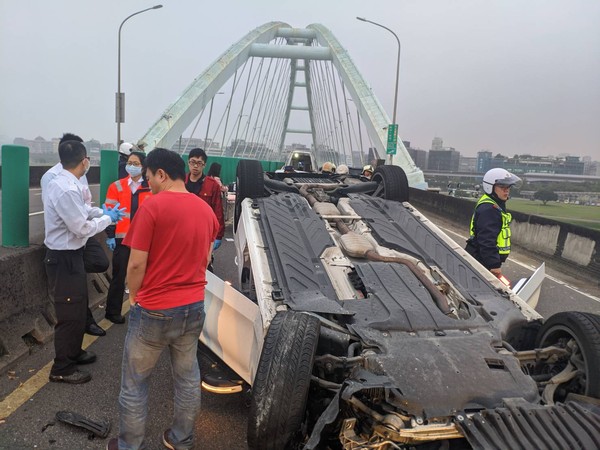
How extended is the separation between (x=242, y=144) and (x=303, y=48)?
34.8 feet

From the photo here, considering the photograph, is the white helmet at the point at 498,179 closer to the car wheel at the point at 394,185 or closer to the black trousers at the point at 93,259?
the car wheel at the point at 394,185

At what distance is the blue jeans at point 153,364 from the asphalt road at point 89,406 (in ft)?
0.86

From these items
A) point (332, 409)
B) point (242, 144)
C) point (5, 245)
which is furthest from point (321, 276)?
point (242, 144)

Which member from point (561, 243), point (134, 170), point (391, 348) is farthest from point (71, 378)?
point (561, 243)

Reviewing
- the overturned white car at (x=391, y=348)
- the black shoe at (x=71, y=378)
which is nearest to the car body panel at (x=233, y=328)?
the overturned white car at (x=391, y=348)

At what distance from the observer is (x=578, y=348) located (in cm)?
316

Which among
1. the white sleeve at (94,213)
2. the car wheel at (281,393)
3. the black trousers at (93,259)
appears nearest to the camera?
the car wheel at (281,393)

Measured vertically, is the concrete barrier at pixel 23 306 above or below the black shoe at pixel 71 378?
above

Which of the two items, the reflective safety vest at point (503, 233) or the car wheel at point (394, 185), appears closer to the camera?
the reflective safety vest at point (503, 233)

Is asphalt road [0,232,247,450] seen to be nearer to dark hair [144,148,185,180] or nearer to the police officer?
dark hair [144,148,185,180]

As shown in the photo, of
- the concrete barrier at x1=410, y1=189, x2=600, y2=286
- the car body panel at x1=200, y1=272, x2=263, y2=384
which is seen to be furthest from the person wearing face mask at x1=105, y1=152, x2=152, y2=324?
the concrete barrier at x1=410, y1=189, x2=600, y2=286

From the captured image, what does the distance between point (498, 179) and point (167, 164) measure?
331 cm

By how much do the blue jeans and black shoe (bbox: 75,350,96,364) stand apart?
147 cm

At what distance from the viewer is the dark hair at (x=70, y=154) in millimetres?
3994
